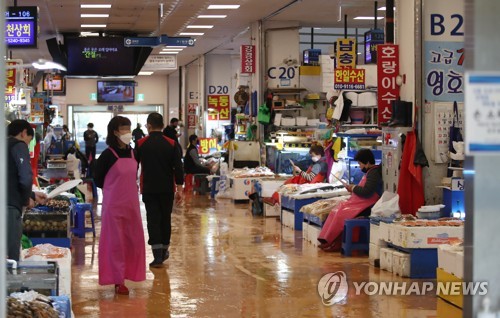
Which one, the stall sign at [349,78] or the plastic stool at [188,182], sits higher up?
the stall sign at [349,78]

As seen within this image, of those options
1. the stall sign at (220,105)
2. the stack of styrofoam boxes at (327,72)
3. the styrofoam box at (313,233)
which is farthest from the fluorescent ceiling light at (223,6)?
the stall sign at (220,105)

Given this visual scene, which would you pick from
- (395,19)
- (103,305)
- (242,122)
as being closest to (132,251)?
(103,305)

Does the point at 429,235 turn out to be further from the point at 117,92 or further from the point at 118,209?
the point at 117,92

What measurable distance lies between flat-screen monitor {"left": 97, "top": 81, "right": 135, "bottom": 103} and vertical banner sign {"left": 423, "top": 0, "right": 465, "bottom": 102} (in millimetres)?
28460

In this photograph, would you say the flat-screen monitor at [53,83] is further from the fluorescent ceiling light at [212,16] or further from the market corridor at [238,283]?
the market corridor at [238,283]

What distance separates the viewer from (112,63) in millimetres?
20562

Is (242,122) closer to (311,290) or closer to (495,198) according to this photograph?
(311,290)

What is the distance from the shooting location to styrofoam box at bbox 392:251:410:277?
31.4ft

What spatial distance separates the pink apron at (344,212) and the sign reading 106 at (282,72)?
8.59 metres

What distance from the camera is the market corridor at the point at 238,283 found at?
8031 mm

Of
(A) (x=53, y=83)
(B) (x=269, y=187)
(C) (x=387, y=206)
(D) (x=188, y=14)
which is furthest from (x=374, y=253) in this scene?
(A) (x=53, y=83)

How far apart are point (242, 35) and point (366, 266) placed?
14.9 metres

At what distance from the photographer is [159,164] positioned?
998 cm

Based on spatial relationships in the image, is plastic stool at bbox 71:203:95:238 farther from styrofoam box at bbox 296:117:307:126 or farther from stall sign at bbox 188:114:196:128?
stall sign at bbox 188:114:196:128
